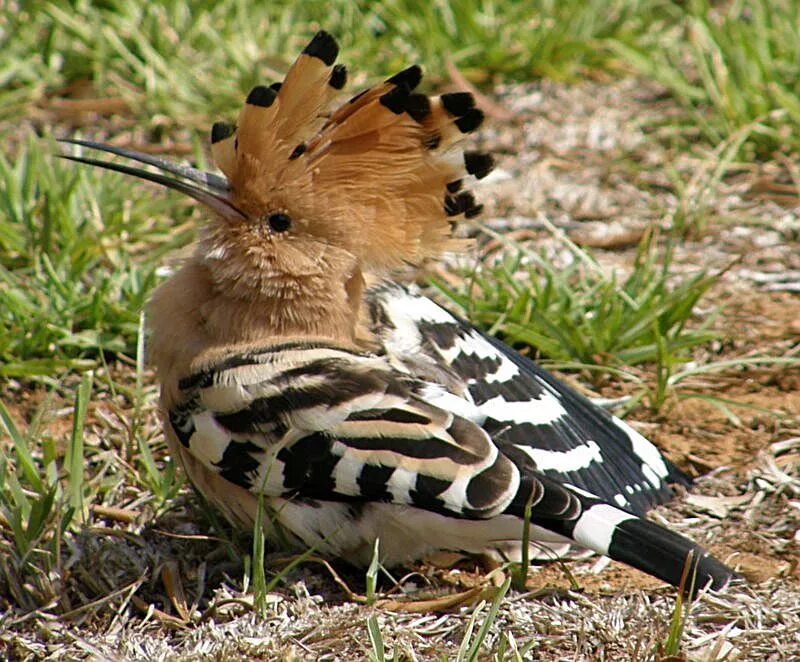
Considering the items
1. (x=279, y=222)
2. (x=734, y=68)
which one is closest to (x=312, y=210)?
(x=279, y=222)

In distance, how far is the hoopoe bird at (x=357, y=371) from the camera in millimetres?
2424

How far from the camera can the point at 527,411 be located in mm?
2727

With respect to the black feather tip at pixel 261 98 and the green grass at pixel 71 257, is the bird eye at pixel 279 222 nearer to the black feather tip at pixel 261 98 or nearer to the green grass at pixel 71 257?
the black feather tip at pixel 261 98

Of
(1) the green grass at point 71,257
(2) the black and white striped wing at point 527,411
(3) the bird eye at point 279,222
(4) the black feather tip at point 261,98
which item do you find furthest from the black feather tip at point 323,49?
(1) the green grass at point 71,257

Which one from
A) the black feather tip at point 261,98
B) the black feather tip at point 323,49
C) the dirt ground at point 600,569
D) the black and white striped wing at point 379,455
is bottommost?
the dirt ground at point 600,569

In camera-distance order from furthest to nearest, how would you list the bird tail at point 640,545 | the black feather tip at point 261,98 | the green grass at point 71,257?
the green grass at point 71,257 → the black feather tip at point 261,98 → the bird tail at point 640,545

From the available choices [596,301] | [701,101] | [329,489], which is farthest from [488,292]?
[701,101]

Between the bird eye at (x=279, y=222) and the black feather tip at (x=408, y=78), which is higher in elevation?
the black feather tip at (x=408, y=78)

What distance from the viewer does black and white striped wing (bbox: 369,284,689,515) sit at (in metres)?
2.67

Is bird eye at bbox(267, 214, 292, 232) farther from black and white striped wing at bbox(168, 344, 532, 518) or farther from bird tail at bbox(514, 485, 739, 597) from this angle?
bird tail at bbox(514, 485, 739, 597)

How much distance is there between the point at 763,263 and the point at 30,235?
7.07ft

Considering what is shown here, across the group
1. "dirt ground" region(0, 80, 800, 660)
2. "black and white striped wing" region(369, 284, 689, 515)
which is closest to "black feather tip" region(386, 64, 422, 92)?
"black and white striped wing" region(369, 284, 689, 515)

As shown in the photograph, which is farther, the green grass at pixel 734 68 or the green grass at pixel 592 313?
the green grass at pixel 734 68

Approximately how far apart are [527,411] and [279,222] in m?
0.64
